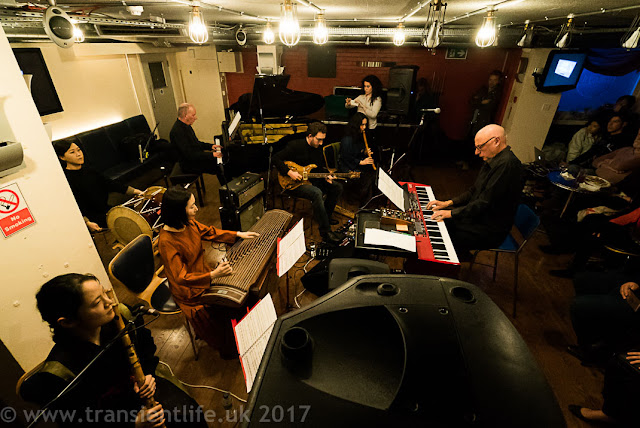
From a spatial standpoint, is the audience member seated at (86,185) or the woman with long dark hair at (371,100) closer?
the audience member seated at (86,185)

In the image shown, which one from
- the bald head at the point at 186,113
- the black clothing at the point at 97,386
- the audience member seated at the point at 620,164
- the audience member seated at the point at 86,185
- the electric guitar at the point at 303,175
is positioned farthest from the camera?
the bald head at the point at 186,113

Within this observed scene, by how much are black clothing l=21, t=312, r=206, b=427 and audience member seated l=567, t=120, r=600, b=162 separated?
6498 millimetres

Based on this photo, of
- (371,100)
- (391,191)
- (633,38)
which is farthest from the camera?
(371,100)

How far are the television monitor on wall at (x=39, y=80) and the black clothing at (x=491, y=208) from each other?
19.5 feet

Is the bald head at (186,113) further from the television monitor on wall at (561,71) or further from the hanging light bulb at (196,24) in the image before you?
the television monitor on wall at (561,71)

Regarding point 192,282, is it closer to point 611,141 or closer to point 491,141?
point 491,141

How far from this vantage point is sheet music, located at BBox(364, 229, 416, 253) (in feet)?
8.28

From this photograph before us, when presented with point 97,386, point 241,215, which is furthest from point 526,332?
point 97,386

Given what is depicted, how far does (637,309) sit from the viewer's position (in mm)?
2318

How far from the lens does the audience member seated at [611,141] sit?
4703 millimetres

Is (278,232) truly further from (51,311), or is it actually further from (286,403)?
(286,403)

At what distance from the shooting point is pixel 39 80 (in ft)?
14.9

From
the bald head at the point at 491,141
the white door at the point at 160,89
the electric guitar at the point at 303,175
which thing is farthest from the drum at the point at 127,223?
the white door at the point at 160,89

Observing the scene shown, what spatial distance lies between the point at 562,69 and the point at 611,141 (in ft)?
5.06
